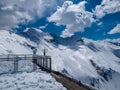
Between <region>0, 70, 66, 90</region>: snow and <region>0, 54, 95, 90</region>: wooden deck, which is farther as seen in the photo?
<region>0, 54, 95, 90</region>: wooden deck

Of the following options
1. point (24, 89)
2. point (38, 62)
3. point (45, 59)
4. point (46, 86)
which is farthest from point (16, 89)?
point (38, 62)

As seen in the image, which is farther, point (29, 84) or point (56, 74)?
point (56, 74)

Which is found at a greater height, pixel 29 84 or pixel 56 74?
pixel 56 74

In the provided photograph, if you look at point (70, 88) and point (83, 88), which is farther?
point (83, 88)

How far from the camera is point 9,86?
21.0 metres

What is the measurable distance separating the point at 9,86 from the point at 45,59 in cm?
1748

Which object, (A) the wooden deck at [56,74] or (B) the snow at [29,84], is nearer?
(B) the snow at [29,84]

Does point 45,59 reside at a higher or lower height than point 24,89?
higher

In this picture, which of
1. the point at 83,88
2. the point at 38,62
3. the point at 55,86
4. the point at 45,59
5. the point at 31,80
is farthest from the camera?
the point at 38,62

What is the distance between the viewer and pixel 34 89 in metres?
20.2

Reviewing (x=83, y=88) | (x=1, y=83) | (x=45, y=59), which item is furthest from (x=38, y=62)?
(x=1, y=83)

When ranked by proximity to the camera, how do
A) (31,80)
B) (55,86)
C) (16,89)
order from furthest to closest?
(31,80), (55,86), (16,89)

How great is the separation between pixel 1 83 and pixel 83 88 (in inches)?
300

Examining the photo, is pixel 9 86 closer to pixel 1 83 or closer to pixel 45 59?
pixel 1 83
